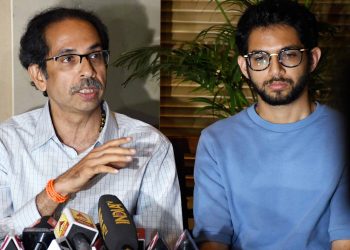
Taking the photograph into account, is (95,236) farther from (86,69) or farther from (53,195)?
(86,69)

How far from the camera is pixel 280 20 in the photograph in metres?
1.72

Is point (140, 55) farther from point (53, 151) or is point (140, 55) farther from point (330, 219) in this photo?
point (330, 219)

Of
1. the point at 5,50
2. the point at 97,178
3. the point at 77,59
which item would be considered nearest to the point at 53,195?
the point at 97,178

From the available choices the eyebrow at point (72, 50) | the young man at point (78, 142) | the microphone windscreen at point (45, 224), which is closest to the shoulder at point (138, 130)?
the young man at point (78, 142)

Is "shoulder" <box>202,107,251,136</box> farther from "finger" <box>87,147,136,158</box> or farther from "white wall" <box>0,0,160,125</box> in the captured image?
"white wall" <box>0,0,160,125</box>

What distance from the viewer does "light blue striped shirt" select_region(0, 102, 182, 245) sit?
1740 mm

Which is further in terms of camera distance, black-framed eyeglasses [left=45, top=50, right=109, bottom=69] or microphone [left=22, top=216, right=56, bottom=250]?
black-framed eyeglasses [left=45, top=50, right=109, bottom=69]

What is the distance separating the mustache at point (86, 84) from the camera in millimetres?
1758

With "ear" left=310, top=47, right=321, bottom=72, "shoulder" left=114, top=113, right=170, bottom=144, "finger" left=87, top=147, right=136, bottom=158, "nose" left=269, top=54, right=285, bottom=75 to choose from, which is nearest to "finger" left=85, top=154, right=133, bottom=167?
"finger" left=87, top=147, right=136, bottom=158

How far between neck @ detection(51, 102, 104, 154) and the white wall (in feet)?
2.18

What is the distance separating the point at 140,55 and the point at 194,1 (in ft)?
2.55

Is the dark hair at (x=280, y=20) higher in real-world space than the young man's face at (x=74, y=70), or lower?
higher

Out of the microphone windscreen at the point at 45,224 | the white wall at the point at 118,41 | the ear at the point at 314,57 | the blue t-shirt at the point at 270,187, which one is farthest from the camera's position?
the white wall at the point at 118,41

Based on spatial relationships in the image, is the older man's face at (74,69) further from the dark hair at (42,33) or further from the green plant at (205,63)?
the green plant at (205,63)
